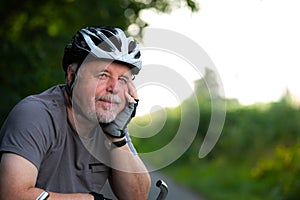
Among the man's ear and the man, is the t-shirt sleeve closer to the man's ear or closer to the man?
the man

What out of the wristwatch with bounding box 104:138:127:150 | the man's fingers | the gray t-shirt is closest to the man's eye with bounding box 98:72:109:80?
the man's fingers

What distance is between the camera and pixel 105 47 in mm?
3678

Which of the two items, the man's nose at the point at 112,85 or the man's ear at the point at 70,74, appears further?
the man's ear at the point at 70,74

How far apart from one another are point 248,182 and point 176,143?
32.0 ft

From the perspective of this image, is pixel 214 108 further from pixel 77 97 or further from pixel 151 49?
pixel 77 97

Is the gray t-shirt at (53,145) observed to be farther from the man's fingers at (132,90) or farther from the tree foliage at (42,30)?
the tree foliage at (42,30)

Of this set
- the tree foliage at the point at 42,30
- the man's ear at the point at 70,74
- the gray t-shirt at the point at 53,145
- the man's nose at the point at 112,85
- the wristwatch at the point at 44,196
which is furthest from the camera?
the tree foliage at the point at 42,30

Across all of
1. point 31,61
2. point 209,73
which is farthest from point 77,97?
point 31,61

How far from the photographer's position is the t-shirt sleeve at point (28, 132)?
333 cm

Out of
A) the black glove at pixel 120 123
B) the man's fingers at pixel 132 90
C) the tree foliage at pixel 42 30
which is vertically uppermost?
the tree foliage at pixel 42 30

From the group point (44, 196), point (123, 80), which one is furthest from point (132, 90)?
point (44, 196)

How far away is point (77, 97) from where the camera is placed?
146 inches

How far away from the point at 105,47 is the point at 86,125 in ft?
1.33

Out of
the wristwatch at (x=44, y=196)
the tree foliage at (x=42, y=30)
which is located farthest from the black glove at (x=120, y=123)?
the tree foliage at (x=42, y=30)
